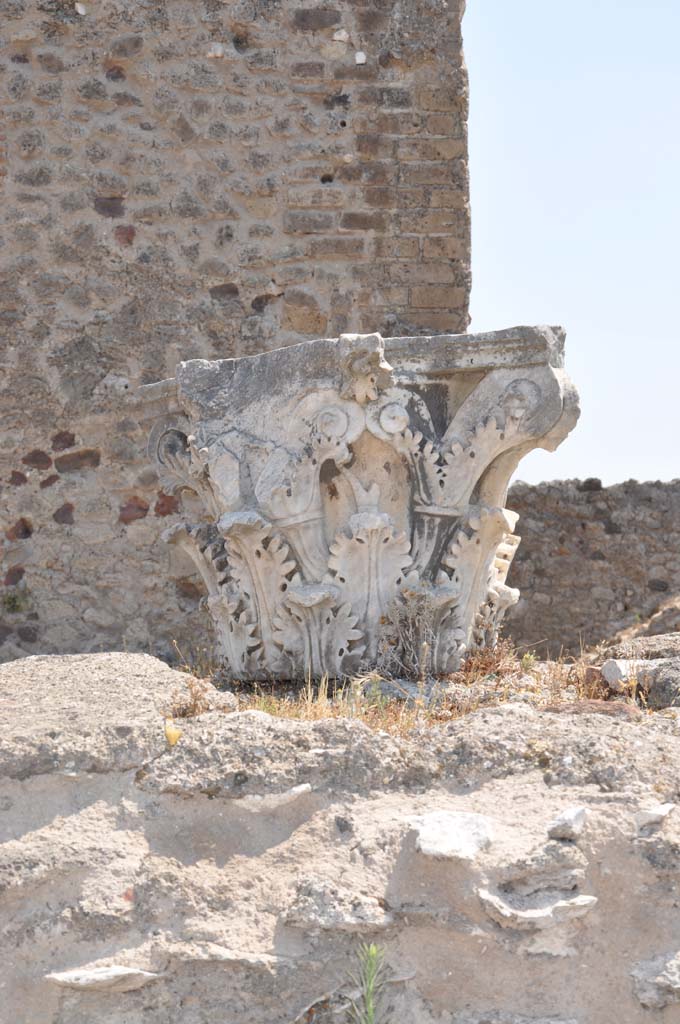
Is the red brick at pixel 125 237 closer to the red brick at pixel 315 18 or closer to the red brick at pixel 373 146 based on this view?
the red brick at pixel 373 146

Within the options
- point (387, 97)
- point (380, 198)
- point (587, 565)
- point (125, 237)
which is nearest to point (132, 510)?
point (125, 237)

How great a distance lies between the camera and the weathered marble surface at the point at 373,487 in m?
3.90

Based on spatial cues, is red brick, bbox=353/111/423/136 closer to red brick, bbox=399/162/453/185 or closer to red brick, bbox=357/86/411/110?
red brick, bbox=357/86/411/110

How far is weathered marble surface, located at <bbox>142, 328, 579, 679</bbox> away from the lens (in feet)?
12.8

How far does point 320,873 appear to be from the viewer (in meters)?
2.74

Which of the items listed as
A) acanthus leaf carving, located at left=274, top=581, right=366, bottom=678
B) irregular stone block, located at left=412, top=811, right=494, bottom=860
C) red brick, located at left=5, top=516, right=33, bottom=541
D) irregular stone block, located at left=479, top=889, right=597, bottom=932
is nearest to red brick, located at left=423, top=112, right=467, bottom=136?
red brick, located at left=5, top=516, right=33, bottom=541

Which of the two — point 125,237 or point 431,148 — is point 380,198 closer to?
point 431,148

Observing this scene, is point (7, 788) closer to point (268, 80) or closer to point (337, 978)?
point (337, 978)

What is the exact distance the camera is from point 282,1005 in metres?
2.63

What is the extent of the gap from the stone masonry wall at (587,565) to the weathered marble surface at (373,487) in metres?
3.46

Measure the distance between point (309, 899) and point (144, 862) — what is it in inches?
14.3

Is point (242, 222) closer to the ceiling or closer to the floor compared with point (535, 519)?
closer to the ceiling

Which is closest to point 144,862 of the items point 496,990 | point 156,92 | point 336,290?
point 496,990

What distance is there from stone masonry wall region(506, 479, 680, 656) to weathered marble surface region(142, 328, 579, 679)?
11.3 feet
